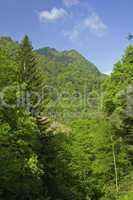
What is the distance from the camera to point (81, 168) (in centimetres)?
4722

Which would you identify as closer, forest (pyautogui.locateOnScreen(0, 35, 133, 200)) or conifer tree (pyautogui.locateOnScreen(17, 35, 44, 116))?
forest (pyautogui.locateOnScreen(0, 35, 133, 200))

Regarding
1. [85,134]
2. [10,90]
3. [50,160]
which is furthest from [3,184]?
[85,134]

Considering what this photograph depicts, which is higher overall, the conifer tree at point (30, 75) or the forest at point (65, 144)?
the conifer tree at point (30, 75)

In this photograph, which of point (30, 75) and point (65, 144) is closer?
point (65, 144)

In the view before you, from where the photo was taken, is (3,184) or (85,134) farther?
(85,134)

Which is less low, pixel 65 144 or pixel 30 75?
pixel 30 75

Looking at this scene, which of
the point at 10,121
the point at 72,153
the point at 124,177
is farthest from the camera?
the point at 72,153

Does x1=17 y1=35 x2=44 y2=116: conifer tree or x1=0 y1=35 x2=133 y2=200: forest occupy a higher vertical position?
x1=17 y1=35 x2=44 y2=116: conifer tree

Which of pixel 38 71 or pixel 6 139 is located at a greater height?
pixel 38 71

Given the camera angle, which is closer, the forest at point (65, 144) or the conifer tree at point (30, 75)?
the forest at point (65, 144)

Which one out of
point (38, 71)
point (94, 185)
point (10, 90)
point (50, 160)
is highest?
point (38, 71)

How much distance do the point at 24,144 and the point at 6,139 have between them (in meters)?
4.15

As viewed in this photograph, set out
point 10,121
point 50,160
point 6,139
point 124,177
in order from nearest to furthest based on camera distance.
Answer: point 6,139
point 10,121
point 50,160
point 124,177

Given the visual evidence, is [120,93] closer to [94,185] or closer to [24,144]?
[94,185]
